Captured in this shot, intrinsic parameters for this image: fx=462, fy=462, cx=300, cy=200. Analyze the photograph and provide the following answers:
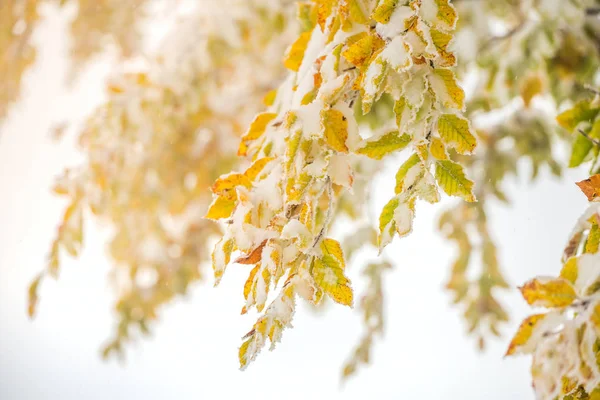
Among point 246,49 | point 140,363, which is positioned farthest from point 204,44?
point 140,363

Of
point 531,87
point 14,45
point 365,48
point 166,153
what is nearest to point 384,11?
point 365,48

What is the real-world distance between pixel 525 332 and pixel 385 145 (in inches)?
10.9

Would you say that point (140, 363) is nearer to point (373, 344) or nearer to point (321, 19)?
point (373, 344)

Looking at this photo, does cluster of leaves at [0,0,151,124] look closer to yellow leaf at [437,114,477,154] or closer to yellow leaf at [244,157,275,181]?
yellow leaf at [244,157,275,181]

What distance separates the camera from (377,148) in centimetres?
62

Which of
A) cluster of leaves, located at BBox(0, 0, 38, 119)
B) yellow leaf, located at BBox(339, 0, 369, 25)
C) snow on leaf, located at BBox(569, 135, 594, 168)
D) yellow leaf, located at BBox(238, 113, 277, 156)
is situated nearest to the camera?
yellow leaf, located at BBox(339, 0, 369, 25)

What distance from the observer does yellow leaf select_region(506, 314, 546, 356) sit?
488mm

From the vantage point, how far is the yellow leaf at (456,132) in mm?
590

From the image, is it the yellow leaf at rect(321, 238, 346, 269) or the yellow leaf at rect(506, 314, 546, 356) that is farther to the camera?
the yellow leaf at rect(321, 238, 346, 269)

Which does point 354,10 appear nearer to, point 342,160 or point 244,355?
point 342,160

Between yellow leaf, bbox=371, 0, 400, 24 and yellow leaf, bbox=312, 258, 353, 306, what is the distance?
A: 313 mm

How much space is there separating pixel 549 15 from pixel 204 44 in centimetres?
149

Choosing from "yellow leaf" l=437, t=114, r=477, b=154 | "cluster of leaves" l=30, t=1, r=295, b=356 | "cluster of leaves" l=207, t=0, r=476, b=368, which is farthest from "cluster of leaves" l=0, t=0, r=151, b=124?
"yellow leaf" l=437, t=114, r=477, b=154

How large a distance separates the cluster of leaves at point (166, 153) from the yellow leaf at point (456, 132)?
4.01 ft
